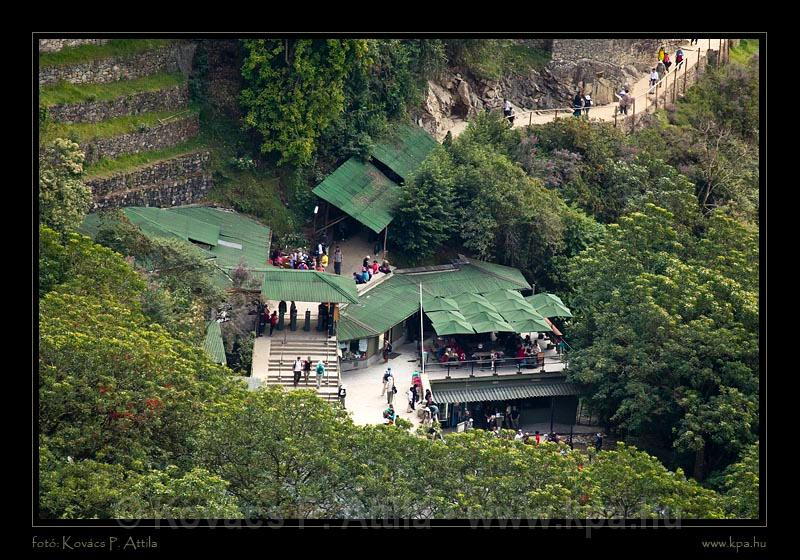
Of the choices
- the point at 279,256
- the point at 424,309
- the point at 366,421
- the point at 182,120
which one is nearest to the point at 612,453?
the point at 366,421

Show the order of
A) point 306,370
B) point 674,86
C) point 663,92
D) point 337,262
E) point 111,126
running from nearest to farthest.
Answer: point 306,370 → point 111,126 → point 337,262 → point 663,92 → point 674,86

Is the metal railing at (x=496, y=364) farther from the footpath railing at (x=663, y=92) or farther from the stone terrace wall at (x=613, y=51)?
the stone terrace wall at (x=613, y=51)

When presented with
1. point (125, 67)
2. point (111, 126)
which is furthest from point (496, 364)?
point (125, 67)

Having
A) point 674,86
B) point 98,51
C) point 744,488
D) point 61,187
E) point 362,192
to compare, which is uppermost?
point 674,86

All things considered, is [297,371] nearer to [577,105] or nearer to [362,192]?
[362,192]

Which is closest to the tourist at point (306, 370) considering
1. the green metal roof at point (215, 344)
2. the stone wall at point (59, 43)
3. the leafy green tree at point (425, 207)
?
the green metal roof at point (215, 344)

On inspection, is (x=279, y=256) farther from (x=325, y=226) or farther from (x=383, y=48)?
(x=383, y=48)

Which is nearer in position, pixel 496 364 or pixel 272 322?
pixel 272 322

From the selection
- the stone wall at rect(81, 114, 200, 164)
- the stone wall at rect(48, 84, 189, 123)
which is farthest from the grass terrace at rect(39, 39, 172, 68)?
the stone wall at rect(81, 114, 200, 164)
